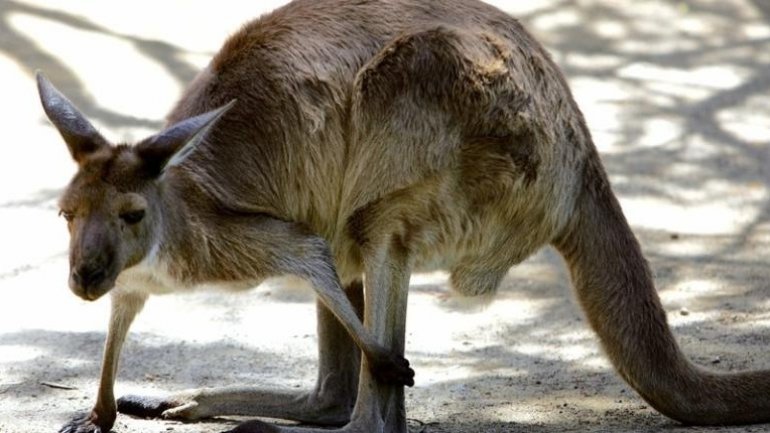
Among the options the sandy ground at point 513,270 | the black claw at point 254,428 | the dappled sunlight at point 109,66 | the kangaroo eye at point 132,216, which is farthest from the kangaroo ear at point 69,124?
the dappled sunlight at point 109,66

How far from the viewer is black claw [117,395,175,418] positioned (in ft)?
17.5

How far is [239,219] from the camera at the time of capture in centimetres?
482

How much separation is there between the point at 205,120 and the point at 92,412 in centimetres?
135

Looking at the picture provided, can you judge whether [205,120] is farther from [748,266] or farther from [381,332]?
[748,266]

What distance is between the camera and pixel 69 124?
4.54 metres

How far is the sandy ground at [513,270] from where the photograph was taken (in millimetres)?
5711

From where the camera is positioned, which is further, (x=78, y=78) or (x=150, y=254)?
(x=78, y=78)

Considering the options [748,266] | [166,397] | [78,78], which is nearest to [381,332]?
[166,397]

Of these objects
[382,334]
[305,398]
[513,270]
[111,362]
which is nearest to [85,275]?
[111,362]

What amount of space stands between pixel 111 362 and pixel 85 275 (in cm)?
87

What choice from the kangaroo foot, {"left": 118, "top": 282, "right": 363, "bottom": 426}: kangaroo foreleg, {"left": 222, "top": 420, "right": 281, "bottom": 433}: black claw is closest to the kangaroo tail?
{"left": 118, "top": 282, "right": 363, "bottom": 426}: kangaroo foreleg

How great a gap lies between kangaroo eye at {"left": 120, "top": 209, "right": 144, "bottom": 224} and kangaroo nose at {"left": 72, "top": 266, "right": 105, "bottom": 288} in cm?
23

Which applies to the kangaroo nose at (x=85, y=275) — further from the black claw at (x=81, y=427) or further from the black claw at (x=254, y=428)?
the black claw at (x=81, y=427)

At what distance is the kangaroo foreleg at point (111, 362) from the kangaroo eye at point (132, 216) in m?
0.56
